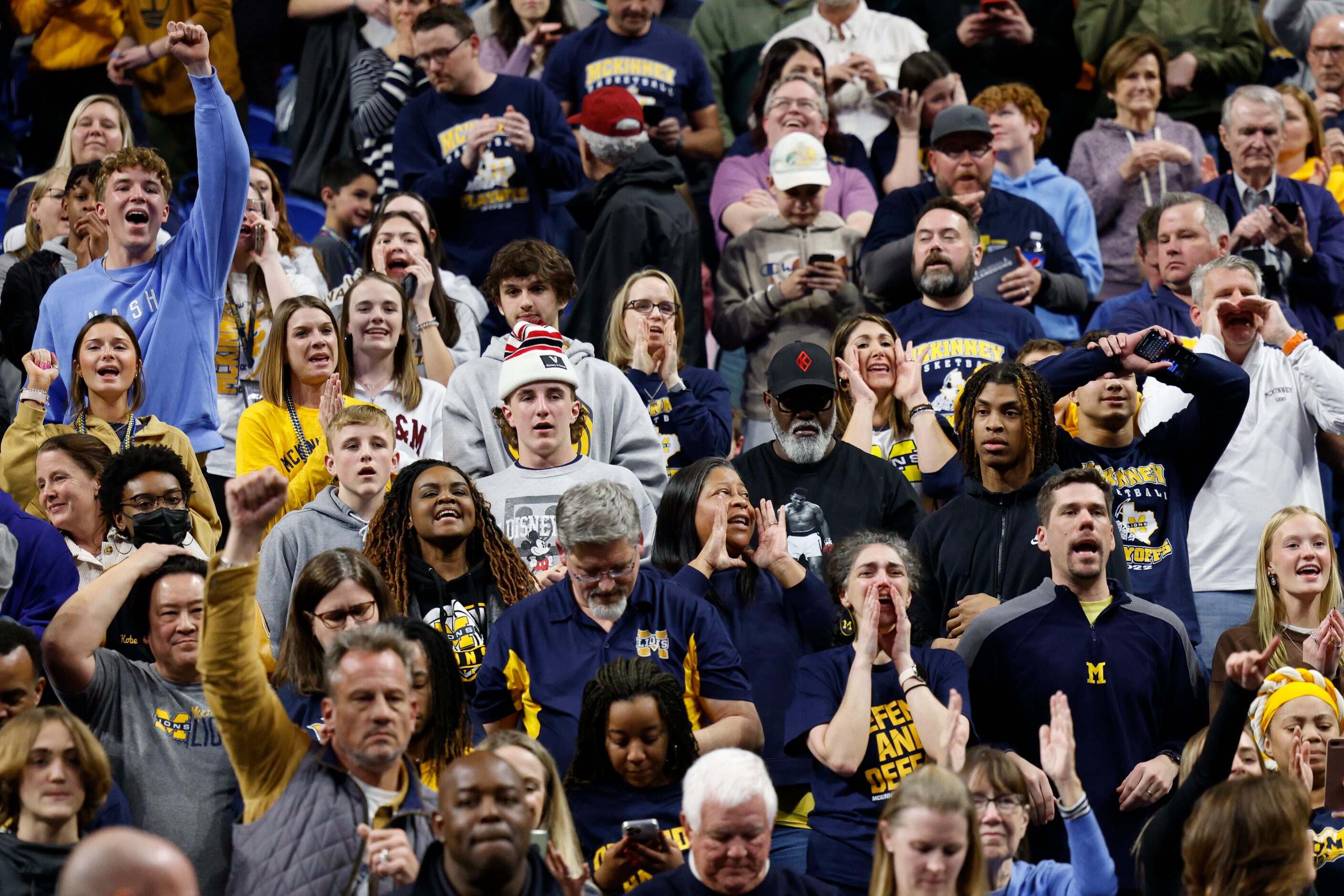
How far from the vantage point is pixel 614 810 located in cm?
523

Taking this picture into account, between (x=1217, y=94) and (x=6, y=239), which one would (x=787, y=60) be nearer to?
(x=1217, y=94)

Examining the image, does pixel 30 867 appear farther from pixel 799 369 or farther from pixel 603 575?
pixel 799 369

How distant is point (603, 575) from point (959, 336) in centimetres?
267

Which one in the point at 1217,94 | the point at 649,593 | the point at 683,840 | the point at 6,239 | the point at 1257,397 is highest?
the point at 1217,94

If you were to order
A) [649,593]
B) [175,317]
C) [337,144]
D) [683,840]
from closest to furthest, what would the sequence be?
[683,840], [649,593], [175,317], [337,144]

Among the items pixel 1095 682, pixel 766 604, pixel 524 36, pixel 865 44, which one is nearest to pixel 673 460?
pixel 766 604

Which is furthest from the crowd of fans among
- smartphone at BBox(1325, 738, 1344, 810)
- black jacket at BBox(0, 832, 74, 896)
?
smartphone at BBox(1325, 738, 1344, 810)

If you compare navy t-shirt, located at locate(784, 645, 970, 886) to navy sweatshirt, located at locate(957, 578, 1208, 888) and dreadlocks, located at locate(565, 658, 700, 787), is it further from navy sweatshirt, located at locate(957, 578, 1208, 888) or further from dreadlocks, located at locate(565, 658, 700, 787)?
dreadlocks, located at locate(565, 658, 700, 787)

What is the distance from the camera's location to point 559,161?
8.88m

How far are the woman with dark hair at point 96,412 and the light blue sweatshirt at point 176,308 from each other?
0.69 ft

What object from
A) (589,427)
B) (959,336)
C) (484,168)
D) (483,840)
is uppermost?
(484,168)

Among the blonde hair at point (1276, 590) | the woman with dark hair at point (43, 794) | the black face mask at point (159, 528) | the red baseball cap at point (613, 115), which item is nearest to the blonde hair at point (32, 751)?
the woman with dark hair at point (43, 794)

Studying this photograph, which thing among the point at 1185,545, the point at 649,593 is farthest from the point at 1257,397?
the point at 649,593

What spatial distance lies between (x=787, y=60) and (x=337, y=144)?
2799mm
